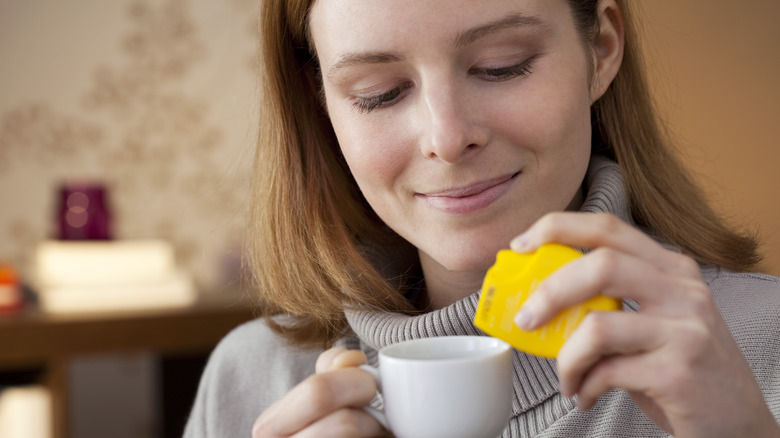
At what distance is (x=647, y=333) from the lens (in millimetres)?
639

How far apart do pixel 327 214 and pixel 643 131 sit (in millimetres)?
484

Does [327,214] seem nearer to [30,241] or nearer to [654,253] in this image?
[654,253]

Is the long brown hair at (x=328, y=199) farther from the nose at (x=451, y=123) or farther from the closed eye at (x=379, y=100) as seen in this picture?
the nose at (x=451, y=123)

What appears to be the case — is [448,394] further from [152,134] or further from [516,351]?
[152,134]

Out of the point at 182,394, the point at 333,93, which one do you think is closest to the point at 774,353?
the point at 333,93

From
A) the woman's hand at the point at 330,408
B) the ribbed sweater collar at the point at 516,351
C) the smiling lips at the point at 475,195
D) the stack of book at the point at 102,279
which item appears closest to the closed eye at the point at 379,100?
the smiling lips at the point at 475,195

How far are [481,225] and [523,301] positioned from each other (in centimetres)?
28

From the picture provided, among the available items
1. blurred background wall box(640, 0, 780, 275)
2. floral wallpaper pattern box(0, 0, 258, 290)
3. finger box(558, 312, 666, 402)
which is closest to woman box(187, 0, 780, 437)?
finger box(558, 312, 666, 402)

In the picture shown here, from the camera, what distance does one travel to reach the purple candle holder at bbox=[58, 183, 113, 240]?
2.28m

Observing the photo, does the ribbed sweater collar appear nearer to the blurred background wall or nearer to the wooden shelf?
the wooden shelf

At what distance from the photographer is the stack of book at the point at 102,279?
2.18 meters

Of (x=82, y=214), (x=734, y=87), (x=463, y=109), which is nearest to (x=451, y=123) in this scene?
(x=463, y=109)

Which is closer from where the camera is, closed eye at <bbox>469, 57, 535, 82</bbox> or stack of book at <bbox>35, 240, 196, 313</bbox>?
closed eye at <bbox>469, 57, 535, 82</bbox>

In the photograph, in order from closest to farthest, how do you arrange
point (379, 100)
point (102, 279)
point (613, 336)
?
1. point (613, 336)
2. point (379, 100)
3. point (102, 279)
